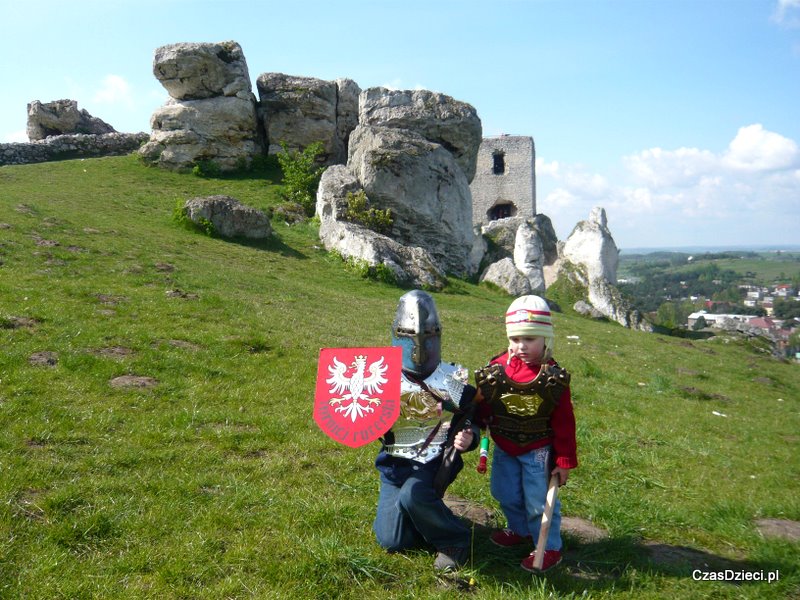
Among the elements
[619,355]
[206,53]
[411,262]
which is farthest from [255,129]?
[619,355]

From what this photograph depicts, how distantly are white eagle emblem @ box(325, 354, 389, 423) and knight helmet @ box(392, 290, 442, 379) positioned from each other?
0.77 feet

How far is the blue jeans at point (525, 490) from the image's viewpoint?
4492mm

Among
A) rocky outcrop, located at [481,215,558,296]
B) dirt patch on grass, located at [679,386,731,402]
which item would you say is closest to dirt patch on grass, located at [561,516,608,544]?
dirt patch on grass, located at [679,386,731,402]

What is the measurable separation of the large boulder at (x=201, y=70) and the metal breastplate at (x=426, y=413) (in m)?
30.8

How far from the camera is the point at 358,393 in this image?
4.49 metres

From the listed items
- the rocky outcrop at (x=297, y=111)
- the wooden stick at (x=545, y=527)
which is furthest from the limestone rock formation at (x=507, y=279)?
the wooden stick at (x=545, y=527)

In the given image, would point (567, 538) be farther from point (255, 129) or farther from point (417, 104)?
point (255, 129)

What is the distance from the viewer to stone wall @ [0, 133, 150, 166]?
3041 centimetres

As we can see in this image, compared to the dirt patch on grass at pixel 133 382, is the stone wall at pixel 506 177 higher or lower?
higher

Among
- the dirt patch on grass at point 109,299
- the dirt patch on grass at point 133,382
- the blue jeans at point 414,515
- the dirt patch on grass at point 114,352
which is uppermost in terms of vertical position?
the dirt patch on grass at point 109,299

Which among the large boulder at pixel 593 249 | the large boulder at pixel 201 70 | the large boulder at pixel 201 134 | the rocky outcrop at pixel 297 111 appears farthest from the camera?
the large boulder at pixel 593 249

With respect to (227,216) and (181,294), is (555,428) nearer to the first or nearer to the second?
(181,294)

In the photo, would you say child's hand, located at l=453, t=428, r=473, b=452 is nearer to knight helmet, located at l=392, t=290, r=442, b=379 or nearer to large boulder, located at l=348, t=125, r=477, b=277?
knight helmet, located at l=392, t=290, r=442, b=379

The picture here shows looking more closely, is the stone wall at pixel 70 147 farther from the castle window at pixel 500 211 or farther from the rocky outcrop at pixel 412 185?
the castle window at pixel 500 211
